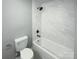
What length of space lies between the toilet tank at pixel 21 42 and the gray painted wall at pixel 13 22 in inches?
3.0

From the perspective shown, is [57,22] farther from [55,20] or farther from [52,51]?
[52,51]

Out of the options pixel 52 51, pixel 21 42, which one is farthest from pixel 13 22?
pixel 52 51

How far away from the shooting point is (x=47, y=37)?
2000 millimetres

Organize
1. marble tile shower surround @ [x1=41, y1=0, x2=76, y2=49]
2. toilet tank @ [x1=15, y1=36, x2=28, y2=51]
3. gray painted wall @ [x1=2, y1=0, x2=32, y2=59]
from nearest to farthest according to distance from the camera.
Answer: gray painted wall @ [x1=2, y1=0, x2=32, y2=59], toilet tank @ [x1=15, y1=36, x2=28, y2=51], marble tile shower surround @ [x1=41, y1=0, x2=76, y2=49]

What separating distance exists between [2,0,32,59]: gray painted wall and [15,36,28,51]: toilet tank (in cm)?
8

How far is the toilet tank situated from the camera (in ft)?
3.85

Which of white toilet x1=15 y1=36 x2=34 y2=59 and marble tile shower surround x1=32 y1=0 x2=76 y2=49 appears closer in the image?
white toilet x1=15 y1=36 x2=34 y2=59

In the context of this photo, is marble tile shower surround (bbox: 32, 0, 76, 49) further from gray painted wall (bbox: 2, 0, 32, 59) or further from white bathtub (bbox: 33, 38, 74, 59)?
gray painted wall (bbox: 2, 0, 32, 59)

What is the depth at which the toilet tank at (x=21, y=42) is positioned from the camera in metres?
1.17

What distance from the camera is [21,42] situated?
1231 mm

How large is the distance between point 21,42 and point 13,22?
0.45 m

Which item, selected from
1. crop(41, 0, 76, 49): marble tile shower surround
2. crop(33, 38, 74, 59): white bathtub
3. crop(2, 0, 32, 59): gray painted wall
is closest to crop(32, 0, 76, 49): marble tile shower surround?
crop(41, 0, 76, 49): marble tile shower surround

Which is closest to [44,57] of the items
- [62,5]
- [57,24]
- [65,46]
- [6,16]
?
[65,46]

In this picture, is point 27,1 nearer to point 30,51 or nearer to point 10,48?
point 10,48
